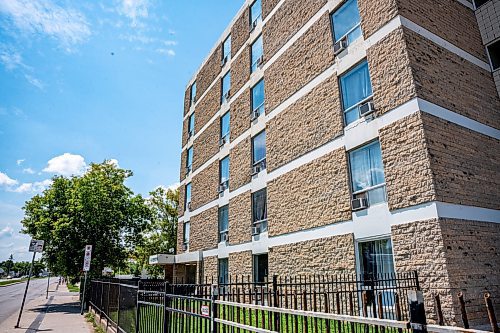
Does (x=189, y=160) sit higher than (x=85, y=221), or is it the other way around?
(x=189, y=160)

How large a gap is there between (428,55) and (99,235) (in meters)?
20.8

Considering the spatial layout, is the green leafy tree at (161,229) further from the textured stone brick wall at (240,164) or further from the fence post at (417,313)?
the fence post at (417,313)

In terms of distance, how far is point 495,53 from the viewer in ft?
41.1

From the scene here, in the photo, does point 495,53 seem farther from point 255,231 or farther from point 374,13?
point 255,231

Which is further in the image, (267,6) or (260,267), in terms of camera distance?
(267,6)

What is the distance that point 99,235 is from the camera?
22219 mm

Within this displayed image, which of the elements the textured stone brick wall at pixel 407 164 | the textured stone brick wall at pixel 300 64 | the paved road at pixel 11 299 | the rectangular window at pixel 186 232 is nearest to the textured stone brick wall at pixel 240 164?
the textured stone brick wall at pixel 300 64

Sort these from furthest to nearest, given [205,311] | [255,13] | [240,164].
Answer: [255,13] < [240,164] < [205,311]

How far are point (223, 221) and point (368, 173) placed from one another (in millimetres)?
10533

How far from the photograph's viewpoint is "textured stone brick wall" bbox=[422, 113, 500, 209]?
28.5 ft

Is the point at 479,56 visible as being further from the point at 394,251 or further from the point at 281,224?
the point at 281,224

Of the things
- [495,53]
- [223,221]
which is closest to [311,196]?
[223,221]

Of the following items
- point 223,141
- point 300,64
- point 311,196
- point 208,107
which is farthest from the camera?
point 208,107

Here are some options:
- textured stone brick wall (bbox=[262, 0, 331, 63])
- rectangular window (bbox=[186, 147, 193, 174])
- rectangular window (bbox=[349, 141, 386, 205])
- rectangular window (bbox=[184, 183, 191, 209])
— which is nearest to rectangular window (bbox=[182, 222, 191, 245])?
rectangular window (bbox=[184, 183, 191, 209])
